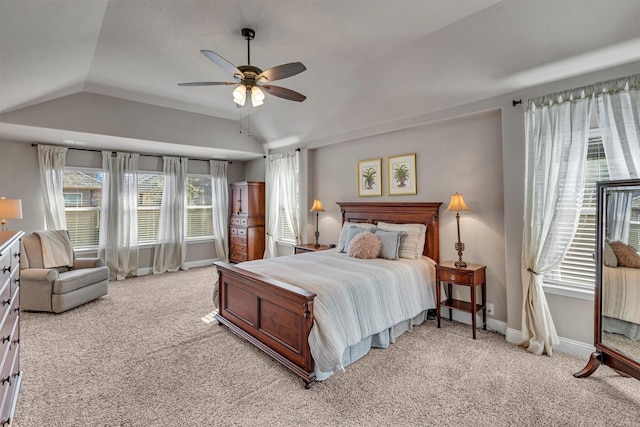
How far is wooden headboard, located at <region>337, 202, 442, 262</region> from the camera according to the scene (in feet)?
12.7

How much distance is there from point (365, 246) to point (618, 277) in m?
2.26

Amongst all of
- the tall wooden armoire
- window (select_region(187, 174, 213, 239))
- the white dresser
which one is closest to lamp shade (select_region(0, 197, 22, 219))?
the white dresser

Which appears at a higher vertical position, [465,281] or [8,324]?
[8,324]

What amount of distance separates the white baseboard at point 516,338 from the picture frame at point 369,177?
6.57 ft

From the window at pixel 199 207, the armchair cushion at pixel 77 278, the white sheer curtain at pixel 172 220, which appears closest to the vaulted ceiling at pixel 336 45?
the armchair cushion at pixel 77 278

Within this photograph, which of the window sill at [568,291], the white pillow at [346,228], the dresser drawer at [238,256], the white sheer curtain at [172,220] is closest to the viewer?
the window sill at [568,291]

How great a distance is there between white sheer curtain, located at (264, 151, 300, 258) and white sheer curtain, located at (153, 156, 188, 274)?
1.84 m

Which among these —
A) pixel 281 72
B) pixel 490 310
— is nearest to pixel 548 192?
pixel 490 310

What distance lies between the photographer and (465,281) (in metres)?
3.20

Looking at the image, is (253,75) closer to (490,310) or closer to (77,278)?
(490,310)

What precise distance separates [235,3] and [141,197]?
16.1 feet

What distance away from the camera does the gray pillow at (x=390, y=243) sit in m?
3.67

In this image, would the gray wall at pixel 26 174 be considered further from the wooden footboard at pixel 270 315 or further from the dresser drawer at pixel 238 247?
the wooden footboard at pixel 270 315

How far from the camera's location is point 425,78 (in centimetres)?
339
